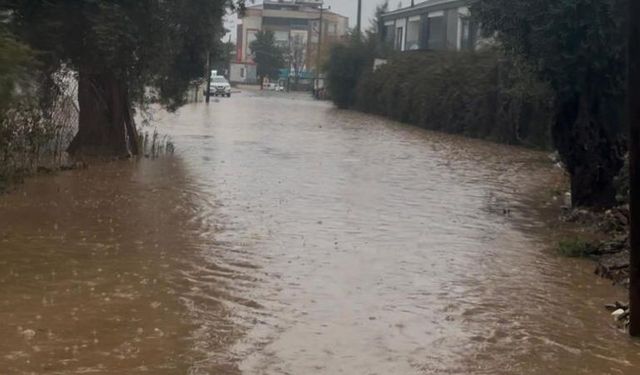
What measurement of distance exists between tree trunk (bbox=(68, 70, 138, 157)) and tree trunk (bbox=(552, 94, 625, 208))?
394 inches

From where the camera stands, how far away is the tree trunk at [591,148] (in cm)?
1647

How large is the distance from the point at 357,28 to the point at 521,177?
4793 cm

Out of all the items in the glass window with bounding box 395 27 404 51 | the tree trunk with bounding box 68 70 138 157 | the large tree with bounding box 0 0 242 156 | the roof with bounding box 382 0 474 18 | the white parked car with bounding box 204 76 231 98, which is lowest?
the white parked car with bounding box 204 76 231 98

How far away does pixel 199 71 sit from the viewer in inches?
1064

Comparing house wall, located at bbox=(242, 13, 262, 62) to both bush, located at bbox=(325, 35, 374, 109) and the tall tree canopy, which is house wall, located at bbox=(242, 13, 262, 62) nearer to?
the tall tree canopy

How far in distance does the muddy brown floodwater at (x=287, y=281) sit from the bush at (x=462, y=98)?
13677 mm

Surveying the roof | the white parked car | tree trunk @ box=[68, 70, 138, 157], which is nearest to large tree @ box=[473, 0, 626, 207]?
tree trunk @ box=[68, 70, 138, 157]

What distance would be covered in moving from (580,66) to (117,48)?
8394mm

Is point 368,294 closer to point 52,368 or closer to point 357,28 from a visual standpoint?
point 52,368

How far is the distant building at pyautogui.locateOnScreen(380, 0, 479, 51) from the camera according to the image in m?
58.6

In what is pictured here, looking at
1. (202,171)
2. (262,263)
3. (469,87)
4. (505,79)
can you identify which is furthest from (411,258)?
(469,87)

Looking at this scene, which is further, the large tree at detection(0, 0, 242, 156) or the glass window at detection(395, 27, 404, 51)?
the glass window at detection(395, 27, 404, 51)

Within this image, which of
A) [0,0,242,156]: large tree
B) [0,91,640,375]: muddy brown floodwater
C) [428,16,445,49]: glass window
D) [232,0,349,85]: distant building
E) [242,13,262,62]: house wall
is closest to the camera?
[0,91,640,375]: muddy brown floodwater

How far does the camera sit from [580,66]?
51.3 ft
